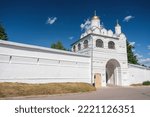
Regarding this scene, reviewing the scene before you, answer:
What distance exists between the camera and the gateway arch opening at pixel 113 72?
89.4 feet

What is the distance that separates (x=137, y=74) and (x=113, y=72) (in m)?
5.57

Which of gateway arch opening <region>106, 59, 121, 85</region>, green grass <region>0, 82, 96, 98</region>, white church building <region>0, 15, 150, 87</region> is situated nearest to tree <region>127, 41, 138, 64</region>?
white church building <region>0, 15, 150, 87</region>

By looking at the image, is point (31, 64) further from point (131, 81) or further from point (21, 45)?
point (131, 81)

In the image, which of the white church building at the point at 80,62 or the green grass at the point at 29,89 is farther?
the white church building at the point at 80,62

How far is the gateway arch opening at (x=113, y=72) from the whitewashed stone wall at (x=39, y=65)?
21.2 ft

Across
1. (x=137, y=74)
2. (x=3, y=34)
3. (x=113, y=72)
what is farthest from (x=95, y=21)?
(x=3, y=34)

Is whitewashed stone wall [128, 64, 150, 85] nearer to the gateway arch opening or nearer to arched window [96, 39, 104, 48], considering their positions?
the gateway arch opening

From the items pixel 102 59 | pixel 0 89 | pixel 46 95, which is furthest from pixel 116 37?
pixel 0 89

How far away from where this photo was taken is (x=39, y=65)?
17844 mm

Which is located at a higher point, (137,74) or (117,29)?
(117,29)

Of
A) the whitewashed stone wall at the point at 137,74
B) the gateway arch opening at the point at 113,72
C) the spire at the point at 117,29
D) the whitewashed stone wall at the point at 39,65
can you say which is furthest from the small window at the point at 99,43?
the whitewashed stone wall at the point at 137,74

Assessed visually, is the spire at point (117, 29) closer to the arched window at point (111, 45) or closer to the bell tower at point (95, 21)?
the arched window at point (111, 45)

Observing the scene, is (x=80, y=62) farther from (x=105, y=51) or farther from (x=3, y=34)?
(x=3, y=34)

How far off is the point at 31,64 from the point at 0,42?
12.6 feet
